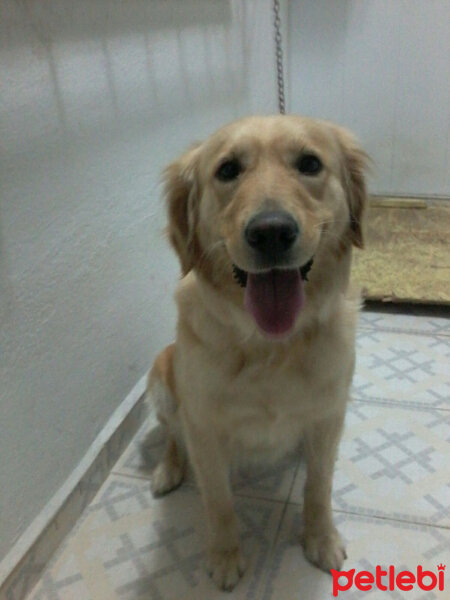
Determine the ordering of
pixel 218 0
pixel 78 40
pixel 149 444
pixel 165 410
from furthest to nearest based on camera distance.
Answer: pixel 218 0 → pixel 149 444 → pixel 165 410 → pixel 78 40

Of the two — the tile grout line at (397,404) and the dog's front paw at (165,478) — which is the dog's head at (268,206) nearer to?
the dog's front paw at (165,478)

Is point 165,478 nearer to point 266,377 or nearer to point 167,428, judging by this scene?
point 167,428

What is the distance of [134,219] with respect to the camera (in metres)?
1.42

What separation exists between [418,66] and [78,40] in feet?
7.71

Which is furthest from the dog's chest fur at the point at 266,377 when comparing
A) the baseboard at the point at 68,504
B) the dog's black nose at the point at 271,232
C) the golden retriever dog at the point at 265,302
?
the baseboard at the point at 68,504

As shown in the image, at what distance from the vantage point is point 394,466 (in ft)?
4.37

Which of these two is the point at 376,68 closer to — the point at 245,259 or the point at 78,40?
the point at 78,40

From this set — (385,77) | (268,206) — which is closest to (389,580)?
(268,206)

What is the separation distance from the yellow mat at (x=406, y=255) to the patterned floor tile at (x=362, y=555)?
3.04 ft

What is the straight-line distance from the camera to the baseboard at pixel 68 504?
3.42 ft

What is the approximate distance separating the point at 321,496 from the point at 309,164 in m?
0.67

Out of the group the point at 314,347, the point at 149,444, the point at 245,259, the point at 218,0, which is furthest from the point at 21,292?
the point at 218,0

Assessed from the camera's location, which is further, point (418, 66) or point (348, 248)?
point (418, 66)

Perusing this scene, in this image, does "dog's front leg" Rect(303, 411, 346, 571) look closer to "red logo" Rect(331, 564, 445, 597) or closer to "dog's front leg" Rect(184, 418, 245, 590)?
"red logo" Rect(331, 564, 445, 597)
